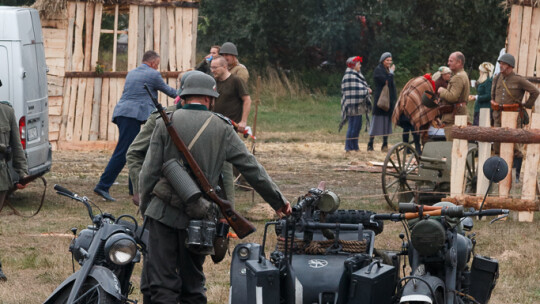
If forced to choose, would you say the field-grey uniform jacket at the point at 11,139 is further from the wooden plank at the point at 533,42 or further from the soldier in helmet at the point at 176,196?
the wooden plank at the point at 533,42

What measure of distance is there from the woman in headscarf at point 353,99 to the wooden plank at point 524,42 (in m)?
4.79

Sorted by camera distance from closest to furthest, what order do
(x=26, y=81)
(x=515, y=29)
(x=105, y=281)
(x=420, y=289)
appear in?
(x=420, y=289)
(x=105, y=281)
(x=26, y=81)
(x=515, y=29)

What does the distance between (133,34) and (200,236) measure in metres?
13.3

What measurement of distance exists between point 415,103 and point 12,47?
571 centimetres

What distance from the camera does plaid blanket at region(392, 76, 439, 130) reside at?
1459 centimetres

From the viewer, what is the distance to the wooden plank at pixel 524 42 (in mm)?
15039

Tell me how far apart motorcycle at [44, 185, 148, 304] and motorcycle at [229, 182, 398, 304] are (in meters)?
0.64

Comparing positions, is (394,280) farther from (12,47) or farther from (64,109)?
(64,109)

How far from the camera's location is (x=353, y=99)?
19.8 m

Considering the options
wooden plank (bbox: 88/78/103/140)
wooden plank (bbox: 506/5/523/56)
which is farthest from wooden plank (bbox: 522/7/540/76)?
wooden plank (bbox: 88/78/103/140)

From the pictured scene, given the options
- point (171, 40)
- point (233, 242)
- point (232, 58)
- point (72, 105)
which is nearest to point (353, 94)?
point (171, 40)

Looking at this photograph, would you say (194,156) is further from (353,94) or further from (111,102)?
(353,94)

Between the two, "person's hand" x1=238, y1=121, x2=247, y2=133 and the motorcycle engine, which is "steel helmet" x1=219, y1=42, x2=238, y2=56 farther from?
the motorcycle engine

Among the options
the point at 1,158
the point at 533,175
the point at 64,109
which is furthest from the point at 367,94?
the point at 1,158
